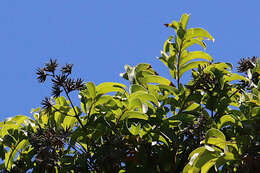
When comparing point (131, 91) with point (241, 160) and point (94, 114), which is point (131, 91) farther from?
point (241, 160)

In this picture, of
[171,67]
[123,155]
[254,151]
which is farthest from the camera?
[171,67]

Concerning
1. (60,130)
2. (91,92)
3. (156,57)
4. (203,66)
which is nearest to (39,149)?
(60,130)

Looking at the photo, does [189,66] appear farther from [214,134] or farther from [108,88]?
[214,134]

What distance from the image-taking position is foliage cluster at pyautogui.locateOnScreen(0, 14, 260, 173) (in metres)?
2.85

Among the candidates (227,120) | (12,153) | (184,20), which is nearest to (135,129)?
(227,120)

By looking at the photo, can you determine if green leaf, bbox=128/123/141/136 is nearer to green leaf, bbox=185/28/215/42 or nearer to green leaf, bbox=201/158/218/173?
green leaf, bbox=201/158/218/173

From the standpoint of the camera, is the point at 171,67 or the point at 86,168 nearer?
the point at 86,168

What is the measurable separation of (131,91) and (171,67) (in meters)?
0.41

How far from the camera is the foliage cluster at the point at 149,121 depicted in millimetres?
2850

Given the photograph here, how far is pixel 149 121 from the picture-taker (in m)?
3.11

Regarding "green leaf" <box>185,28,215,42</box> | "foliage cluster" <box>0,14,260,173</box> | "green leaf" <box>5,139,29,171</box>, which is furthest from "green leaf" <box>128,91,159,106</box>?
"green leaf" <box>5,139,29,171</box>

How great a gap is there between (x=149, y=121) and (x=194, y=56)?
0.56 metres

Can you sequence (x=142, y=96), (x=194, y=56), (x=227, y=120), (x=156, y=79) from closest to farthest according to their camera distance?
(x=227, y=120)
(x=142, y=96)
(x=156, y=79)
(x=194, y=56)

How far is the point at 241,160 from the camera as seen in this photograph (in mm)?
2596
